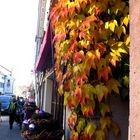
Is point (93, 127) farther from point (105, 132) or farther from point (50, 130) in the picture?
point (50, 130)

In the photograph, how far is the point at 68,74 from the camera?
14.4 ft

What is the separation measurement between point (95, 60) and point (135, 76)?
162 centimetres

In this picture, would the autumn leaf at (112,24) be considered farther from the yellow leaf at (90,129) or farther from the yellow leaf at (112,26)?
the yellow leaf at (90,129)

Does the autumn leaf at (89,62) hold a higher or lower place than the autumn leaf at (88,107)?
higher

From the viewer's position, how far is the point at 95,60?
3812mm

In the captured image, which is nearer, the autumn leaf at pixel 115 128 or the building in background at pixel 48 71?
the autumn leaf at pixel 115 128

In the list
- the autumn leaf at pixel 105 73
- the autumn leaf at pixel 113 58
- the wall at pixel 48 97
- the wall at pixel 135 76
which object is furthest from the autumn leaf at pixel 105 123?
the wall at pixel 48 97

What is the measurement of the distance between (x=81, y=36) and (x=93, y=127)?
983 mm

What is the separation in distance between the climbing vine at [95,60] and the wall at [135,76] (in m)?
1.51

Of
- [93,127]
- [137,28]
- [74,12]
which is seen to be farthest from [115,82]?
[137,28]

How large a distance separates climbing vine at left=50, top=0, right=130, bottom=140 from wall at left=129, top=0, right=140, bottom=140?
4.96ft

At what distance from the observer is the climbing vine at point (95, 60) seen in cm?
385

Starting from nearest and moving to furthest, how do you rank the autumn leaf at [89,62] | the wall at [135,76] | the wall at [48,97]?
the wall at [135,76] < the autumn leaf at [89,62] < the wall at [48,97]

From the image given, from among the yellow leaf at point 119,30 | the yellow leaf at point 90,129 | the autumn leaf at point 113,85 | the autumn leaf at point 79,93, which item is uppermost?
the yellow leaf at point 119,30
